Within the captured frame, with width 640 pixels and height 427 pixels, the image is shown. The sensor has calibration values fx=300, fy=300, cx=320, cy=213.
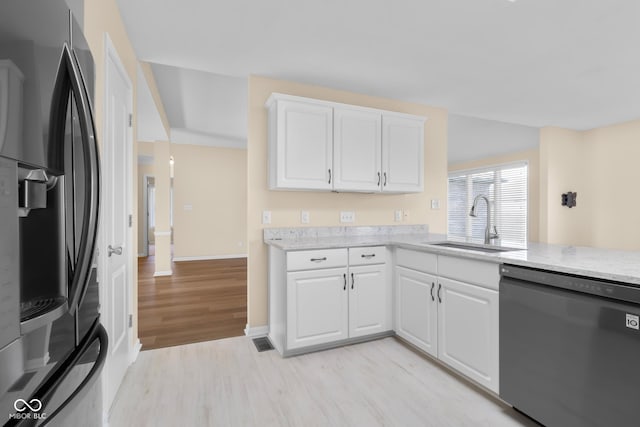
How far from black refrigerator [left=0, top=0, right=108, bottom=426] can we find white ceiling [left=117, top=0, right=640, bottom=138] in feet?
5.08

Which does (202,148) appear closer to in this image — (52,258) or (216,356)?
(216,356)

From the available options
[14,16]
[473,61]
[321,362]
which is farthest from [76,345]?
[473,61]

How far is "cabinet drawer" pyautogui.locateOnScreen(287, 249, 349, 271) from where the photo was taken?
2355 millimetres

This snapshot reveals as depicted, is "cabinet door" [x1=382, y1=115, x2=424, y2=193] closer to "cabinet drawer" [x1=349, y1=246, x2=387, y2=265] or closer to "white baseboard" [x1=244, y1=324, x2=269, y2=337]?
"cabinet drawer" [x1=349, y1=246, x2=387, y2=265]

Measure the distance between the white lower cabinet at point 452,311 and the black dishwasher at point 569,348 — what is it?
10 centimetres

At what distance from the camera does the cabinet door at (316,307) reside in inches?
92.9

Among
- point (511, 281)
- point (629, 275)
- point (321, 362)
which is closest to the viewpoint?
point (629, 275)

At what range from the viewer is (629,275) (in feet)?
3.97

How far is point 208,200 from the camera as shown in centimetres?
700

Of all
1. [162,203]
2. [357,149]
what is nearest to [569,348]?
[357,149]

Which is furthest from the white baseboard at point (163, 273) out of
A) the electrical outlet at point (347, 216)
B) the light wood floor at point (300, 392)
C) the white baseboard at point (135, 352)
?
the electrical outlet at point (347, 216)

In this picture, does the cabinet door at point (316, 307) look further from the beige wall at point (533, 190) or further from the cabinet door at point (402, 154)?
the beige wall at point (533, 190)

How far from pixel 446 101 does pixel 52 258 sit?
3.84m

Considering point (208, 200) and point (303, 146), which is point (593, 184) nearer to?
point (303, 146)
